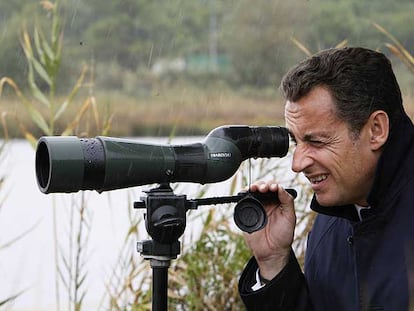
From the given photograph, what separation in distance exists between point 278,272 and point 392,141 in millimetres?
461

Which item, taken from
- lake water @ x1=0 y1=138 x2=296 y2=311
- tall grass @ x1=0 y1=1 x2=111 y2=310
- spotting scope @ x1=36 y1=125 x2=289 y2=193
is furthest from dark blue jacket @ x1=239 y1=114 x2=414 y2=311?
tall grass @ x1=0 y1=1 x2=111 y2=310

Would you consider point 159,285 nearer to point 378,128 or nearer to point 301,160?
point 301,160

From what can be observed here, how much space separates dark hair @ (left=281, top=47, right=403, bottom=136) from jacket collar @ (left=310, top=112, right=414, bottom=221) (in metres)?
0.05

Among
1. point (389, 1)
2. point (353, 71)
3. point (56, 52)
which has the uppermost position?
point (389, 1)

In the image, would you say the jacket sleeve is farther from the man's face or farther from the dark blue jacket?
the man's face

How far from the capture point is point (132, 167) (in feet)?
7.08

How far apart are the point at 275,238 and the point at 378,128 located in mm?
396

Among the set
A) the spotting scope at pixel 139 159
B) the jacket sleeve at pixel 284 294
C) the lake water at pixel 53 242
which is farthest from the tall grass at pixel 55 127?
the spotting scope at pixel 139 159

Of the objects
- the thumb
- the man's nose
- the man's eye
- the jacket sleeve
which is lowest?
the jacket sleeve

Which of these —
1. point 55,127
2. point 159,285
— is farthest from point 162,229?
point 55,127

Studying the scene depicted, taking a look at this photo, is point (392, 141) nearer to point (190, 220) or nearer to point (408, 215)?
point (408, 215)

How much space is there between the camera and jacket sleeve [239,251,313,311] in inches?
98.0

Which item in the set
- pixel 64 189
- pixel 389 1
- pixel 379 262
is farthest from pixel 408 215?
pixel 389 1

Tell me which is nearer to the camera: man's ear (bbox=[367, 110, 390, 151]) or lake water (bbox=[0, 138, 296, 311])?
man's ear (bbox=[367, 110, 390, 151])
